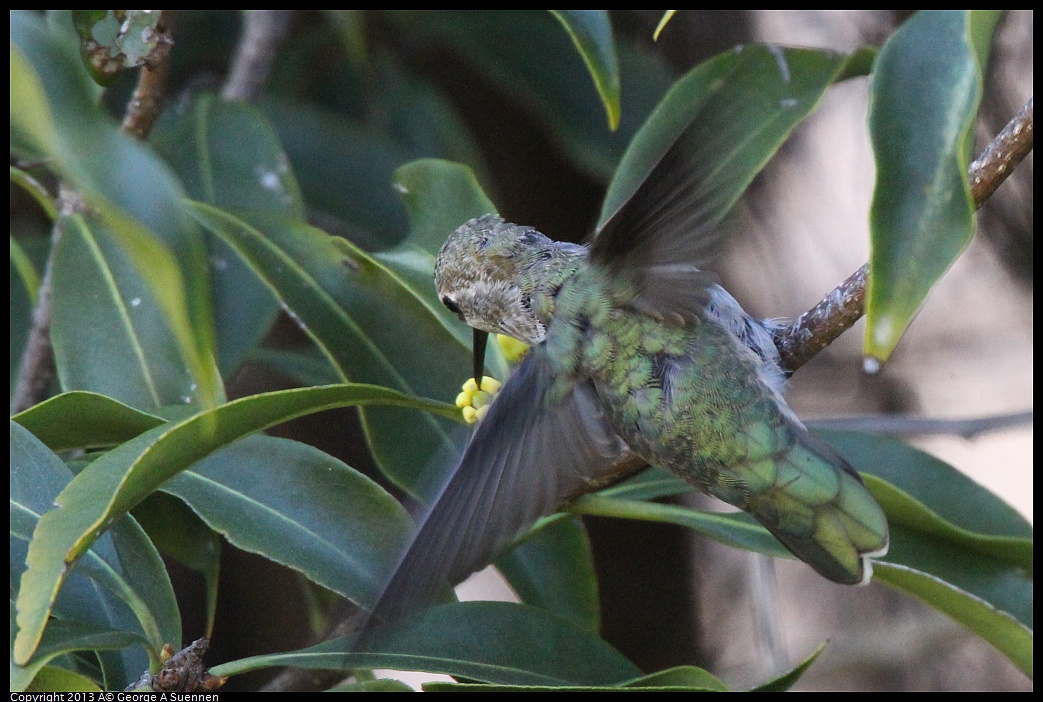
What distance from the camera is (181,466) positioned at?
1.12 m

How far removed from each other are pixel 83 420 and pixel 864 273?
0.98 metres

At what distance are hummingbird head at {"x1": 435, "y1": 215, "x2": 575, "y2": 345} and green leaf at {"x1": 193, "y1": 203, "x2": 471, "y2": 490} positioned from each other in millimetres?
87

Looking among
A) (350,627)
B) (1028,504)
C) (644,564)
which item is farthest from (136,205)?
(1028,504)

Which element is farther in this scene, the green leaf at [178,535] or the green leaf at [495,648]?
the green leaf at [178,535]

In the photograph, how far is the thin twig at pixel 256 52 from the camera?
2.12m

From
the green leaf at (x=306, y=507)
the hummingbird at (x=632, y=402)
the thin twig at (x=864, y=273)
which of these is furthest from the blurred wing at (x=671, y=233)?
the green leaf at (x=306, y=507)

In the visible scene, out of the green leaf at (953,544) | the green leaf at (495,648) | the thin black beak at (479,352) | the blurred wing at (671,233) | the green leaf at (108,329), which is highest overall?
the blurred wing at (671,233)

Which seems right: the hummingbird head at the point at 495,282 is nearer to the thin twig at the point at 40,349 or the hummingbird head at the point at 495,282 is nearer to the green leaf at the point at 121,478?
the green leaf at the point at 121,478

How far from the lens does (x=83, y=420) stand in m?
1.27

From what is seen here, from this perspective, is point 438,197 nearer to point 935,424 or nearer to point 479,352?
point 479,352

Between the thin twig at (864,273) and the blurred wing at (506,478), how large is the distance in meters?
0.31

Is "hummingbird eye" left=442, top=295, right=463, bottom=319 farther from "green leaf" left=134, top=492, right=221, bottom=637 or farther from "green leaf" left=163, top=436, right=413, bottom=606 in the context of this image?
"green leaf" left=134, top=492, right=221, bottom=637

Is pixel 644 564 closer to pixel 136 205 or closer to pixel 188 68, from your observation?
pixel 188 68

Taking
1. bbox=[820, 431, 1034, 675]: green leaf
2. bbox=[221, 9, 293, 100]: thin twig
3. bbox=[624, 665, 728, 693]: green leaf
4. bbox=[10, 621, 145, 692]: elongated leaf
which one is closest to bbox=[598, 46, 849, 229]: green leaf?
bbox=[820, 431, 1034, 675]: green leaf
